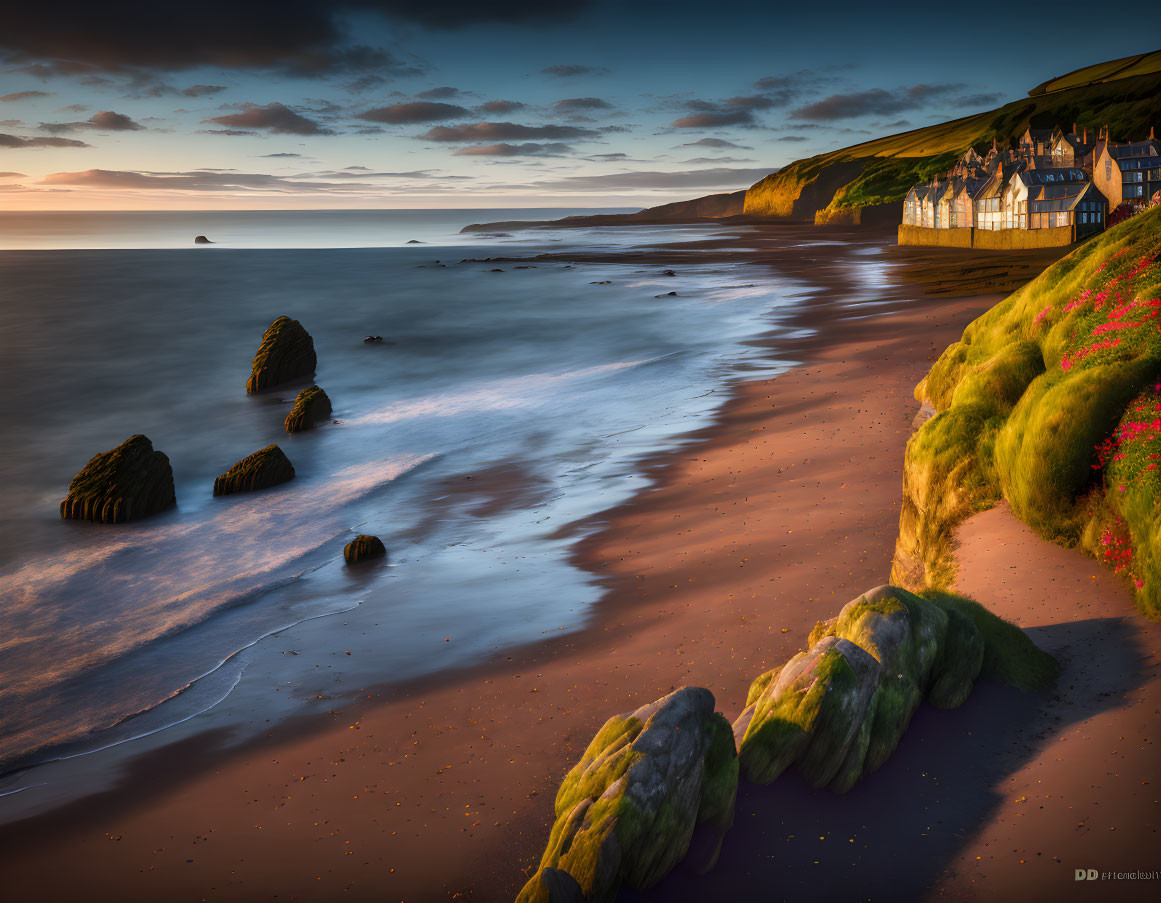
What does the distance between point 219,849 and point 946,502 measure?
26.0 feet

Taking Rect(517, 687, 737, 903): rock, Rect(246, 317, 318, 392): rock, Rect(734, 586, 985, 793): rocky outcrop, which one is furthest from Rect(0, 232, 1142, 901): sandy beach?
Rect(246, 317, 318, 392): rock

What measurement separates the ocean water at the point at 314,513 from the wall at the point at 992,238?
23.6 meters

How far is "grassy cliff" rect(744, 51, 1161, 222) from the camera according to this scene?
101750 mm

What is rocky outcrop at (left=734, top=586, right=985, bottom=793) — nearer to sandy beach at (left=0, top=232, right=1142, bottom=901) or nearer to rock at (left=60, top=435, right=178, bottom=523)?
sandy beach at (left=0, top=232, right=1142, bottom=901)

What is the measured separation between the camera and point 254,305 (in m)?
→ 67.8

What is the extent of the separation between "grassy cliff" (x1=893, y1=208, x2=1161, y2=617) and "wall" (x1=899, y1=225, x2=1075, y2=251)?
5380 centimetres

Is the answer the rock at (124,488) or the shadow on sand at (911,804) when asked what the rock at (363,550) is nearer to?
the rock at (124,488)

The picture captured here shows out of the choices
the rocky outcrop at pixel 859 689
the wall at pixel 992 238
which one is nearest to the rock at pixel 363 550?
the rocky outcrop at pixel 859 689

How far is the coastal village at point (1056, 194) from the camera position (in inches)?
2203

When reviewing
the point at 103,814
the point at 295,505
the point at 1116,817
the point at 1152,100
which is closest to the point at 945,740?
the point at 1116,817

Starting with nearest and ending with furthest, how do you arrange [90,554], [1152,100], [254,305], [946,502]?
[946,502], [90,554], [254,305], [1152,100]

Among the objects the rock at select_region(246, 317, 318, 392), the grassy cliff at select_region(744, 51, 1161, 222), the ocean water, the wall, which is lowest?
the ocean water

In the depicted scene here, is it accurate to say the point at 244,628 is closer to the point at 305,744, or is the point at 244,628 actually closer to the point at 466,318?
the point at 305,744

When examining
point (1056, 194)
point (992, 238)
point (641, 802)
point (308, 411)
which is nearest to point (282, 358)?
point (308, 411)
